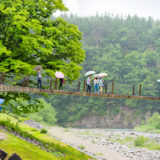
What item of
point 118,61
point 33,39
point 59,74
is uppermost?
point 118,61

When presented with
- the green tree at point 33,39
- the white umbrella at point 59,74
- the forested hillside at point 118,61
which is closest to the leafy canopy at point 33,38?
the green tree at point 33,39

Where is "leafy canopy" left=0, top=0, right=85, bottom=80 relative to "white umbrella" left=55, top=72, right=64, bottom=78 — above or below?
above

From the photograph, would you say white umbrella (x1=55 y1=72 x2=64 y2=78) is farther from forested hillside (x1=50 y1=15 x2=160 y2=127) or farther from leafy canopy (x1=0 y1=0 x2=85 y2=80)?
forested hillside (x1=50 y1=15 x2=160 y2=127)

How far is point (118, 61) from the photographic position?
286 feet

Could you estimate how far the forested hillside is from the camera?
254 feet

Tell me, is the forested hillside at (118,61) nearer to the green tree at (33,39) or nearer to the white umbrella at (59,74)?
the green tree at (33,39)

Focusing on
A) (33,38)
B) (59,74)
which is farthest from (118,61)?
(33,38)

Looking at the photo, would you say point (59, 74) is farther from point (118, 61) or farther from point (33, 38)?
point (118, 61)

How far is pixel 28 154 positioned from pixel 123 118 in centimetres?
6412

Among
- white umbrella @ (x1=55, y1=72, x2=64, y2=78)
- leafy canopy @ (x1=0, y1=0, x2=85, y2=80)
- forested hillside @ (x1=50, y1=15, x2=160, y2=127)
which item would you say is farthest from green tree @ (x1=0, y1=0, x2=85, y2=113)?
forested hillside @ (x1=50, y1=15, x2=160, y2=127)

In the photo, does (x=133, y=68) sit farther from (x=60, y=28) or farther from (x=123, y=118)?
(x=60, y=28)

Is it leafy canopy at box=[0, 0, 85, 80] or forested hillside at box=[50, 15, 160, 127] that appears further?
forested hillside at box=[50, 15, 160, 127]

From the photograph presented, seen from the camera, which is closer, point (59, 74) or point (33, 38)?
point (33, 38)

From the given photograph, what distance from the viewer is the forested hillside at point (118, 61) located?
77.3 meters
